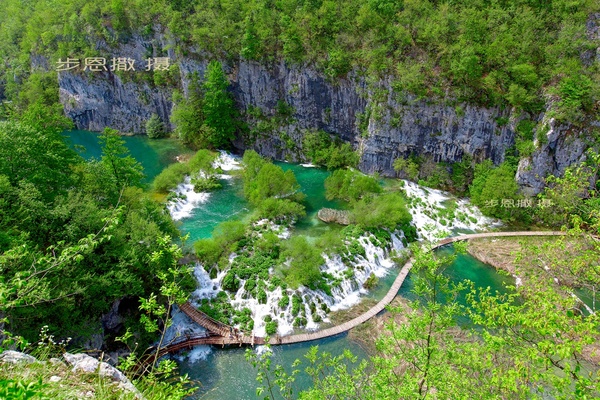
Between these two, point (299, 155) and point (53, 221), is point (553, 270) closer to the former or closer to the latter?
point (53, 221)

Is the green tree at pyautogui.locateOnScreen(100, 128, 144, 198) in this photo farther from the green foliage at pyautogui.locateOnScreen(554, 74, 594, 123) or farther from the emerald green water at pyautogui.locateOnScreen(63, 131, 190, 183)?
the green foliage at pyautogui.locateOnScreen(554, 74, 594, 123)

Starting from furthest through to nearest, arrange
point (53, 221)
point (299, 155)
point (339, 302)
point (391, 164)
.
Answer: point (299, 155) < point (391, 164) < point (339, 302) < point (53, 221)

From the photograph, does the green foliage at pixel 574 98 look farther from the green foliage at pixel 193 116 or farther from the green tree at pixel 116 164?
the green foliage at pixel 193 116

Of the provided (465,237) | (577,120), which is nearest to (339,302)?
(465,237)

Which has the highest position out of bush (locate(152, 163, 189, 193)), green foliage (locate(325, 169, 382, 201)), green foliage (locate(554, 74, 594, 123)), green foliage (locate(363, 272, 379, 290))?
green foliage (locate(554, 74, 594, 123))

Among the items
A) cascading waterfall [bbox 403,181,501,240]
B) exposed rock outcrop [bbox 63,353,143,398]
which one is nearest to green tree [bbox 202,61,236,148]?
cascading waterfall [bbox 403,181,501,240]
